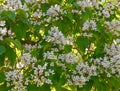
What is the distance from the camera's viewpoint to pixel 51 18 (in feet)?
14.5

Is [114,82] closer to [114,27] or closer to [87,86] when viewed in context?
[87,86]

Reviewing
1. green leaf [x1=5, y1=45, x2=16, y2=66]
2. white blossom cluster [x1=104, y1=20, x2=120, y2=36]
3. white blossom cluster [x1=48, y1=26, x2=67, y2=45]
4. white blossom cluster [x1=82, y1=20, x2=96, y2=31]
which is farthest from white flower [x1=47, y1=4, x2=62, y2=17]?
green leaf [x1=5, y1=45, x2=16, y2=66]

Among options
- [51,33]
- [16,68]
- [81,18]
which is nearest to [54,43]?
[51,33]

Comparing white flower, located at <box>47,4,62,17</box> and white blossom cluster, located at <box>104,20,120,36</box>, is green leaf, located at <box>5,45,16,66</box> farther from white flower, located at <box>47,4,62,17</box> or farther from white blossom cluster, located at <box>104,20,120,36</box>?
white blossom cluster, located at <box>104,20,120,36</box>

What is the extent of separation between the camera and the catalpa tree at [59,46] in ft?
12.1

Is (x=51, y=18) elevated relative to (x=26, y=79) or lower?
elevated

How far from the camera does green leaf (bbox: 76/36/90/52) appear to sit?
13.6ft

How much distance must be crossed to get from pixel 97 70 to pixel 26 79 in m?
0.77

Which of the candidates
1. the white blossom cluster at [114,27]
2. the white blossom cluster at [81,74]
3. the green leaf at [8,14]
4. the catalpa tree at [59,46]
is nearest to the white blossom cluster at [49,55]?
the catalpa tree at [59,46]

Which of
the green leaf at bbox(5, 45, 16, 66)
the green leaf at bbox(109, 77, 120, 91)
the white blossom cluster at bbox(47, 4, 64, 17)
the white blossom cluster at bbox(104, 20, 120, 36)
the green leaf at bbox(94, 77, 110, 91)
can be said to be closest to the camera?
the green leaf at bbox(5, 45, 16, 66)

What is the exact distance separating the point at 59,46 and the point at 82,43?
0.35m

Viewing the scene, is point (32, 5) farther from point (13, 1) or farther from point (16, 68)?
point (16, 68)

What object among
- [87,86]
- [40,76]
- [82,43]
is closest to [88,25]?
[82,43]

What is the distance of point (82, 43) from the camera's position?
4.18 metres
